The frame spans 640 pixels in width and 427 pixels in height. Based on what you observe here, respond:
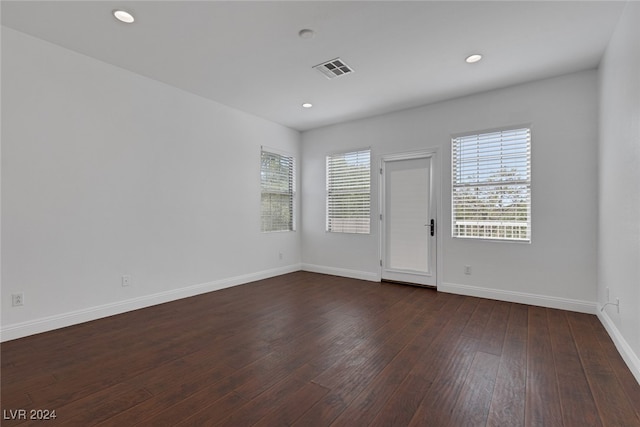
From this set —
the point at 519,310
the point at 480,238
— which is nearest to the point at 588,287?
the point at 519,310

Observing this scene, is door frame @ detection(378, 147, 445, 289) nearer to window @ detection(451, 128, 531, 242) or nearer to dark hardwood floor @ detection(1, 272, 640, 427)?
window @ detection(451, 128, 531, 242)

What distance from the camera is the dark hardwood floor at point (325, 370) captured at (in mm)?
1748

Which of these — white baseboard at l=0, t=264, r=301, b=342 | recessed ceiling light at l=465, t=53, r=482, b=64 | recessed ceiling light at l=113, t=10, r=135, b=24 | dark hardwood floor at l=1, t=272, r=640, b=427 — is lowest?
dark hardwood floor at l=1, t=272, r=640, b=427

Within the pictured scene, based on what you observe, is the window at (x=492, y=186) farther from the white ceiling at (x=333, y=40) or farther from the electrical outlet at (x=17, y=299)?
the electrical outlet at (x=17, y=299)

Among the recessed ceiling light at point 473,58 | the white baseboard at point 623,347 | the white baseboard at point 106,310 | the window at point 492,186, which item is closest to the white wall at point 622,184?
the white baseboard at point 623,347

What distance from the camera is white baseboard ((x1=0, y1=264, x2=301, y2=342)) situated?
2.80m

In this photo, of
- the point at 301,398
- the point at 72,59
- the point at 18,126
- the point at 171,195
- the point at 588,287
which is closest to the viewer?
the point at 301,398

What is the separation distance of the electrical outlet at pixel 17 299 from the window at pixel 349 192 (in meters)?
4.29

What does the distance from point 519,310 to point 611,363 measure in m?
1.30

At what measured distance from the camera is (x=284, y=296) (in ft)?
13.9

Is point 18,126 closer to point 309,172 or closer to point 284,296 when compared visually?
point 284,296

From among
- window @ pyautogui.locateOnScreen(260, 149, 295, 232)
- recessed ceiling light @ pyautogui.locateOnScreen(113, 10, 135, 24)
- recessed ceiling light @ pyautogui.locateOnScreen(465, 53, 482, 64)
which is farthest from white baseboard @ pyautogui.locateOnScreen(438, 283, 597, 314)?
recessed ceiling light @ pyautogui.locateOnScreen(113, 10, 135, 24)

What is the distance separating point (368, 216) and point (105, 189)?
12.7 ft

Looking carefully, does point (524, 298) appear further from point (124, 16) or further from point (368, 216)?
point (124, 16)
